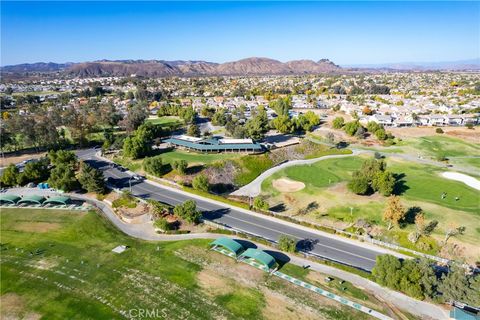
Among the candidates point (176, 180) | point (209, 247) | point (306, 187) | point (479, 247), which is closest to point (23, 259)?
point (209, 247)

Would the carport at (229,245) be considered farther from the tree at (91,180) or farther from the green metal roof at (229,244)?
the tree at (91,180)

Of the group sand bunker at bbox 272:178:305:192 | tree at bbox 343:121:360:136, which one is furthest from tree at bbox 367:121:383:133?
sand bunker at bbox 272:178:305:192

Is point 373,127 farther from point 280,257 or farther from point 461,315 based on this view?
point 461,315

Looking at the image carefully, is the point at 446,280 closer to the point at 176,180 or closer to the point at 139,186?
the point at 176,180

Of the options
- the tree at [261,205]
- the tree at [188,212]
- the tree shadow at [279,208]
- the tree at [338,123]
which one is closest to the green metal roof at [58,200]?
the tree at [188,212]

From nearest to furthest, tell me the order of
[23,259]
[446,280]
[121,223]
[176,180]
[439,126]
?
1. [446,280]
2. [23,259]
3. [121,223]
4. [176,180]
5. [439,126]

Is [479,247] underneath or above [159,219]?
underneath

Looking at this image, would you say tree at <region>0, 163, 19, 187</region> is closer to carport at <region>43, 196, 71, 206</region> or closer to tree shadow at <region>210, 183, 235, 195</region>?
carport at <region>43, 196, 71, 206</region>
